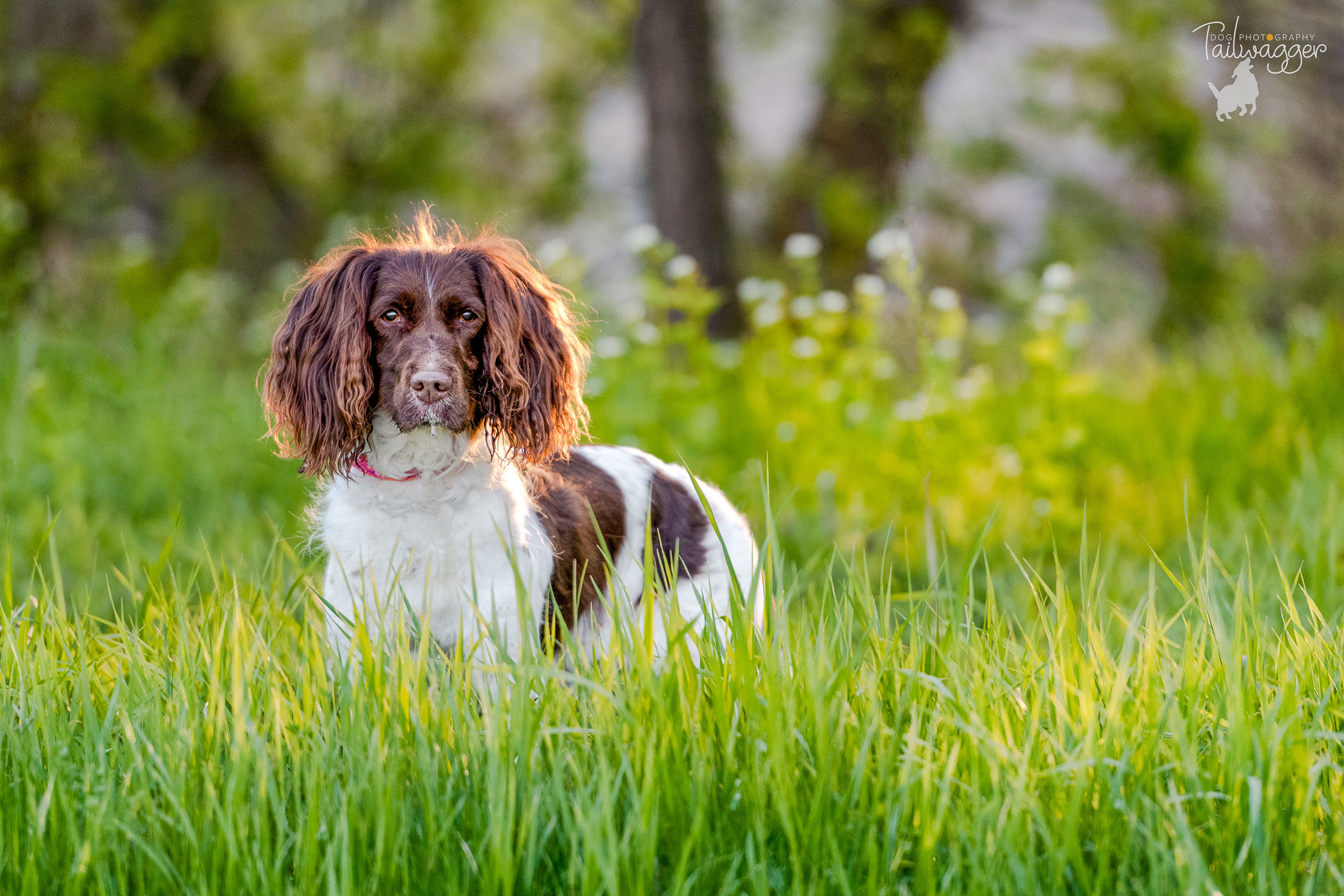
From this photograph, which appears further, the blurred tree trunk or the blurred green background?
the blurred tree trunk

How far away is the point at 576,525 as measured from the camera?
3.11 meters

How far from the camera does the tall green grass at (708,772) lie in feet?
6.53

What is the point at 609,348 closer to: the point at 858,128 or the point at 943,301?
the point at 943,301

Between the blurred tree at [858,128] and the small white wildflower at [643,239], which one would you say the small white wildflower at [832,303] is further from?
the blurred tree at [858,128]

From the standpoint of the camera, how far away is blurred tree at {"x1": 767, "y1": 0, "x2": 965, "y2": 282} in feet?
29.4

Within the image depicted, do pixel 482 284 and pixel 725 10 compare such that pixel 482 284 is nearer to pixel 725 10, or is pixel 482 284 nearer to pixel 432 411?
pixel 432 411

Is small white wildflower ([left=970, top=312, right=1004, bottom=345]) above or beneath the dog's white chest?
above

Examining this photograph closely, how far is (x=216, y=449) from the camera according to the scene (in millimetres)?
5906

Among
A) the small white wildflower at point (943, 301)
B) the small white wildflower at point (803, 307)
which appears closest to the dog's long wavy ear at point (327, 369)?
the small white wildflower at point (803, 307)

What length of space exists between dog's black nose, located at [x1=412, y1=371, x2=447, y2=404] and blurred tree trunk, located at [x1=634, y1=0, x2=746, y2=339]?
16.8ft

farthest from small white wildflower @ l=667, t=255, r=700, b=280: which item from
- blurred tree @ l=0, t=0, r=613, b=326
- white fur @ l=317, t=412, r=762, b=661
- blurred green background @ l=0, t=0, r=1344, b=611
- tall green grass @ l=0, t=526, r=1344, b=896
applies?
blurred tree @ l=0, t=0, r=613, b=326

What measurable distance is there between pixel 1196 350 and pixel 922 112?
3061 mm

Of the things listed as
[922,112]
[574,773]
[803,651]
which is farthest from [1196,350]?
[574,773]

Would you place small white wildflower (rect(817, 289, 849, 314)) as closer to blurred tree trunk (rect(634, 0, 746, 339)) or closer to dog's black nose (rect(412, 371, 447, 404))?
blurred tree trunk (rect(634, 0, 746, 339))
